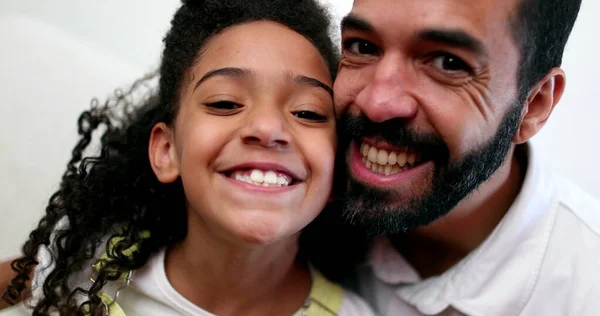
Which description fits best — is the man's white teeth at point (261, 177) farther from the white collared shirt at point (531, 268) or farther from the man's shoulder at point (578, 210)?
the man's shoulder at point (578, 210)

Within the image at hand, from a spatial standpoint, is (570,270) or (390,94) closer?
(390,94)

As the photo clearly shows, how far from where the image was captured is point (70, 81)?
5.41ft

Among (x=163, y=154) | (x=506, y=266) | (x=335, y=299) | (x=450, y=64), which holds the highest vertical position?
(x=450, y=64)

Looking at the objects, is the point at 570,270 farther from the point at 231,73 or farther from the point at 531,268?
the point at 231,73

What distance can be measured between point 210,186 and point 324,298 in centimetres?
35

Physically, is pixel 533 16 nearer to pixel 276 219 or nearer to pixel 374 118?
pixel 374 118

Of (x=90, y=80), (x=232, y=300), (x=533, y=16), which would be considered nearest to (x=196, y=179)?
(x=232, y=300)

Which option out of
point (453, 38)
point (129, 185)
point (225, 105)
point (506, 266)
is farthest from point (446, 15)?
point (129, 185)

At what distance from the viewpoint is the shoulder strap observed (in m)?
1.13

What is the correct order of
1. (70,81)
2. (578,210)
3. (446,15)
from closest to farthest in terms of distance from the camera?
(446,15) < (578,210) < (70,81)

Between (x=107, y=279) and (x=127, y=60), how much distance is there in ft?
3.08

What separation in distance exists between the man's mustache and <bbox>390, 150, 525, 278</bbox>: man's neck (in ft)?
0.59

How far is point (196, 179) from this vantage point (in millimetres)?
945

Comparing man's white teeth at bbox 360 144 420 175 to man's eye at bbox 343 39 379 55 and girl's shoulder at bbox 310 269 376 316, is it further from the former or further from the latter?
girl's shoulder at bbox 310 269 376 316
